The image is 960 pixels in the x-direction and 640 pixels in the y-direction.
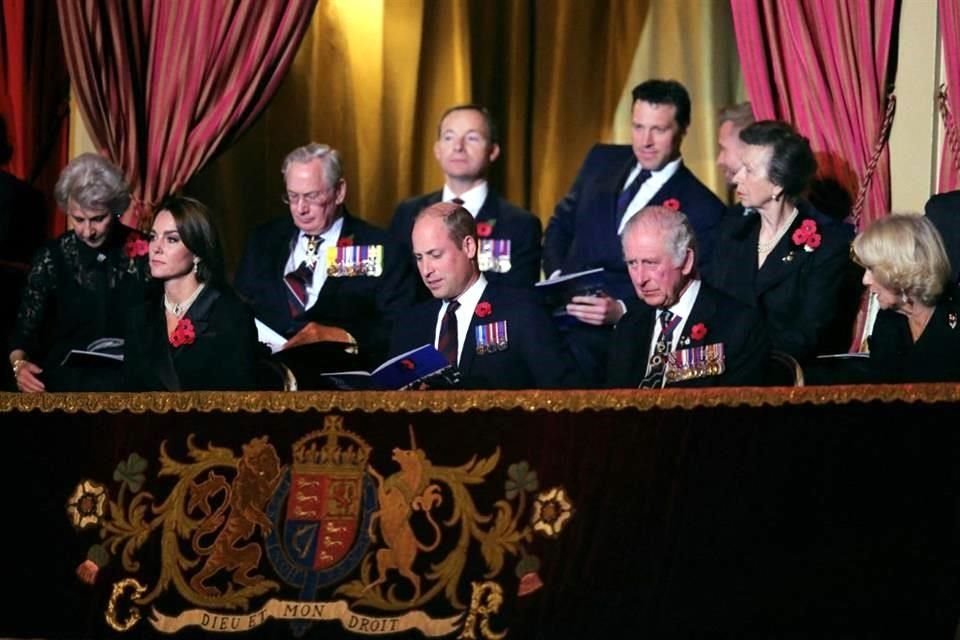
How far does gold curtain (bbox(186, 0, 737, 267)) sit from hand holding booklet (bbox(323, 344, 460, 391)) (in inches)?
124

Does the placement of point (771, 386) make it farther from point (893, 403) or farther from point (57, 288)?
point (57, 288)

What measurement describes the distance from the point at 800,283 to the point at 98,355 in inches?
93.7

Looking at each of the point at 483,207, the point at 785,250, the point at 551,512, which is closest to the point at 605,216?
the point at 483,207

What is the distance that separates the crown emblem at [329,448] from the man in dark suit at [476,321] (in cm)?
59

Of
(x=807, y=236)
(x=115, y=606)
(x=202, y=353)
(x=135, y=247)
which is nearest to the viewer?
(x=115, y=606)

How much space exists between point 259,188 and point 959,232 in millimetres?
3479

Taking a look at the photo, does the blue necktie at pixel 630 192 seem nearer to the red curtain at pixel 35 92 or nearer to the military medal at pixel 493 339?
the military medal at pixel 493 339

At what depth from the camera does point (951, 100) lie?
6.98 metres

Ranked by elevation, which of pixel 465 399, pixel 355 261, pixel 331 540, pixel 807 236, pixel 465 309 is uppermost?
pixel 807 236

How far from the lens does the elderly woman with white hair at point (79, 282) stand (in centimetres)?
652

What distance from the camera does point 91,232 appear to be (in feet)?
21.6

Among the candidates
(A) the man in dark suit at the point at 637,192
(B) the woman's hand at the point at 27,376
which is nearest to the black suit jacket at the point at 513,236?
(A) the man in dark suit at the point at 637,192

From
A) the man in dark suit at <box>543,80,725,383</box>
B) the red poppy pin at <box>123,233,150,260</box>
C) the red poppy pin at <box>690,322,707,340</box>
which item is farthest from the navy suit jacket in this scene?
the red poppy pin at <box>123,233,150,260</box>

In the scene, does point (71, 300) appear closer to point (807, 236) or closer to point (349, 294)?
point (349, 294)
